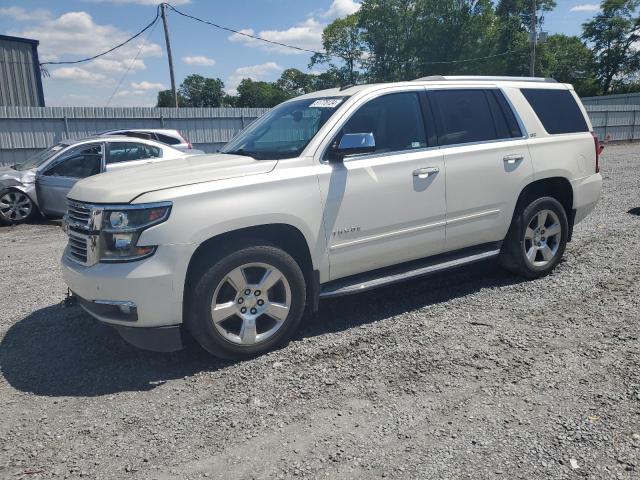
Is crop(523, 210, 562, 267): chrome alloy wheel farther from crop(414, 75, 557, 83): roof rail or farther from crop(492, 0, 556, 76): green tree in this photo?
crop(492, 0, 556, 76): green tree

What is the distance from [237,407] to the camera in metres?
3.31

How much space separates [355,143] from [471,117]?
1585mm

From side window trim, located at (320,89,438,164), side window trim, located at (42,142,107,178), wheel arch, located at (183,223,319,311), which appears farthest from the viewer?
side window trim, located at (42,142,107,178)

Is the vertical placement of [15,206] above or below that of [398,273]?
above

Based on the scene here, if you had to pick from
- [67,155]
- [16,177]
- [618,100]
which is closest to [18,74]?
[16,177]

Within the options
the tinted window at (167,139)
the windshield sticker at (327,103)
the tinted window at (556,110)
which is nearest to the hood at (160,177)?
the windshield sticker at (327,103)

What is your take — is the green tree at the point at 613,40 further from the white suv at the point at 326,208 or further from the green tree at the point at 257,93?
the white suv at the point at 326,208

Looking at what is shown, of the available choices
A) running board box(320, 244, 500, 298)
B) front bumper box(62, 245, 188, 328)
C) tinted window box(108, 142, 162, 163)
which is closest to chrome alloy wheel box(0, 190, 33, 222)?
tinted window box(108, 142, 162, 163)

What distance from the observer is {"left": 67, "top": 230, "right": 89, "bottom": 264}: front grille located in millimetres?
3691

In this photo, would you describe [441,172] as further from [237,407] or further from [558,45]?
[558,45]

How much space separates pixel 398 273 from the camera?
14.9 ft

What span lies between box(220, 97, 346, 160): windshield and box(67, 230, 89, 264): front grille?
4.79ft

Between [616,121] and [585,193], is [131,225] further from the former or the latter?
[616,121]

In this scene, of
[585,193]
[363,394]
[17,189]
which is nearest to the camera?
[363,394]
